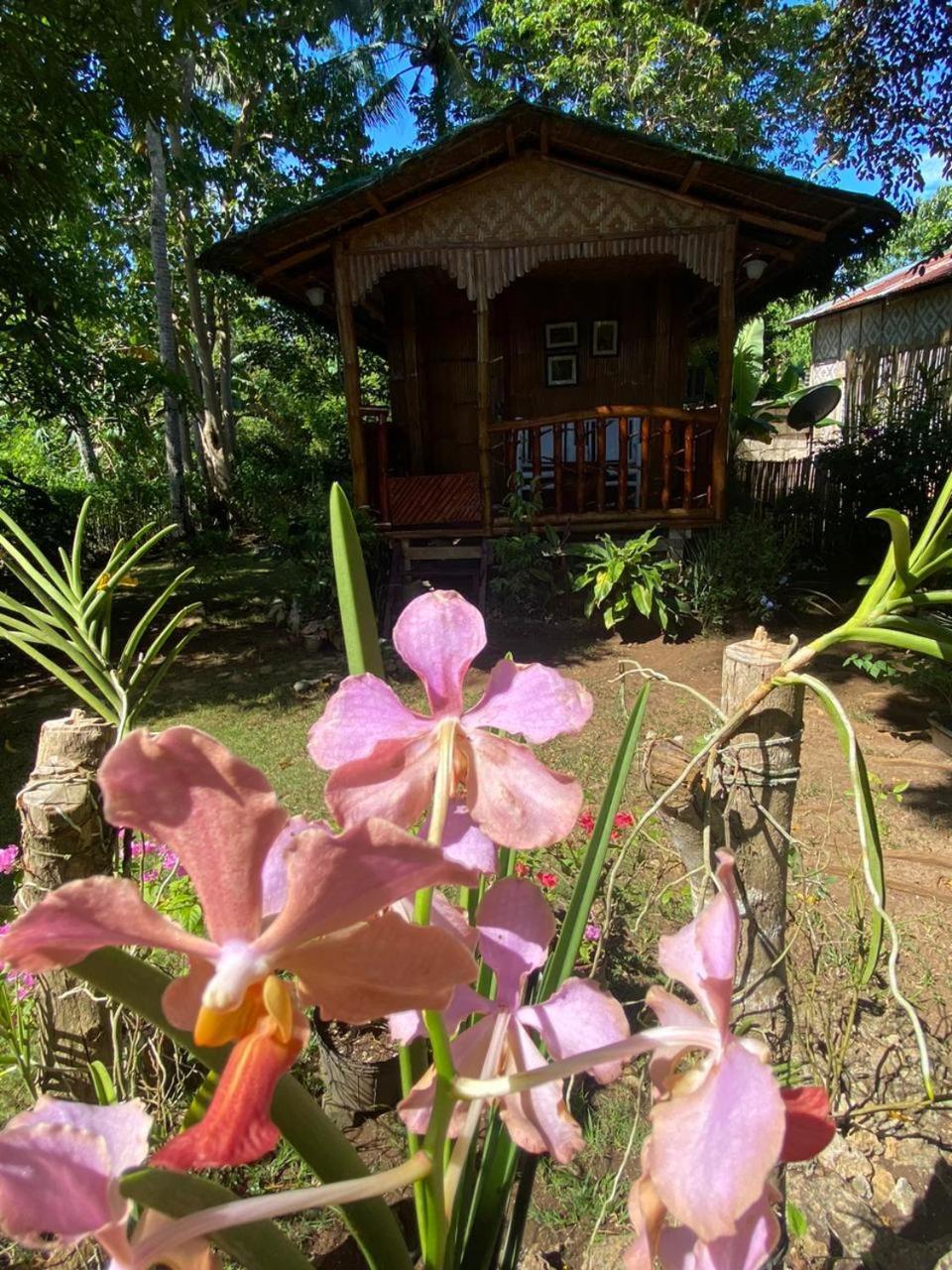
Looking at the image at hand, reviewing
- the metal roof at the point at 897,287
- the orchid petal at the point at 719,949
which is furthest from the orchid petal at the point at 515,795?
the metal roof at the point at 897,287

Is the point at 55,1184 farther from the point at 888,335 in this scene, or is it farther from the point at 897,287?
the point at 888,335

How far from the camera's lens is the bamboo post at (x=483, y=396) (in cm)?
636

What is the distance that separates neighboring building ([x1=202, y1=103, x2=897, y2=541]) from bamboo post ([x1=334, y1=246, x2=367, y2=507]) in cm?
2

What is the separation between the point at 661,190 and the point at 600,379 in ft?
7.46

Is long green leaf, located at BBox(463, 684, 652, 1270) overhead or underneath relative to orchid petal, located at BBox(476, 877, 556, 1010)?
underneath

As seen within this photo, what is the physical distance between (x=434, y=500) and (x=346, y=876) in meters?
6.94

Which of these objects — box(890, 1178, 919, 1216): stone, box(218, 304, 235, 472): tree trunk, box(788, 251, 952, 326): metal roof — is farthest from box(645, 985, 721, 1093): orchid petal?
box(218, 304, 235, 472): tree trunk

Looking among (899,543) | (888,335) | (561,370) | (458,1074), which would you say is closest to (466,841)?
(458,1074)

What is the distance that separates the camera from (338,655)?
6.27 m

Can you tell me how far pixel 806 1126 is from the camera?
18.0 inches

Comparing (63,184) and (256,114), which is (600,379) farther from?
(256,114)

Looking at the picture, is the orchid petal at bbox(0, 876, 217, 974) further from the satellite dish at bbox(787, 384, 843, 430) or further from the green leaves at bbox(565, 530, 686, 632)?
the satellite dish at bbox(787, 384, 843, 430)

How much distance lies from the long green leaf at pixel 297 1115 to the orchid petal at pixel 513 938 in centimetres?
16

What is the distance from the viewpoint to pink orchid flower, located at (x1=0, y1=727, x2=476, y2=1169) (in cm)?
33
